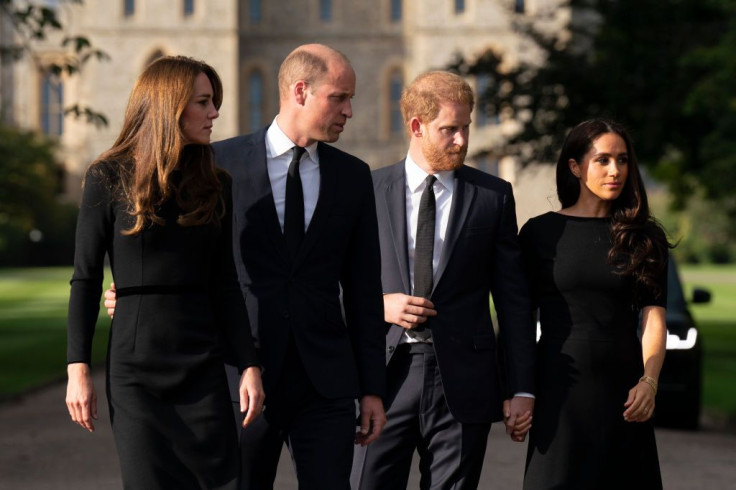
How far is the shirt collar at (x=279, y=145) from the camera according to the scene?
16.0 feet

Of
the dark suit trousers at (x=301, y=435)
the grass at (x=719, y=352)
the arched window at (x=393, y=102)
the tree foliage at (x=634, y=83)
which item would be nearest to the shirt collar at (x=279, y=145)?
the dark suit trousers at (x=301, y=435)

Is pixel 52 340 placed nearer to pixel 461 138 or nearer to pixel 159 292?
pixel 461 138

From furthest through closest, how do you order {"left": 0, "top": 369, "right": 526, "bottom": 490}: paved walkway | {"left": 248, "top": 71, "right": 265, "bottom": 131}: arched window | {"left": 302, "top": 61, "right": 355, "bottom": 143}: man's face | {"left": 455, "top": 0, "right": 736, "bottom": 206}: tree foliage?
{"left": 248, "top": 71, "right": 265, "bottom": 131}: arched window
{"left": 455, "top": 0, "right": 736, "bottom": 206}: tree foliage
{"left": 0, "top": 369, "right": 526, "bottom": 490}: paved walkway
{"left": 302, "top": 61, "right": 355, "bottom": 143}: man's face

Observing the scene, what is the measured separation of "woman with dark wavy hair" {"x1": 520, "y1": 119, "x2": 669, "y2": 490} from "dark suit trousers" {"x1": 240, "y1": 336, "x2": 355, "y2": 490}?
782 millimetres

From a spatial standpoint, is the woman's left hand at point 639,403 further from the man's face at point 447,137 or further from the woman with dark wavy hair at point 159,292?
the woman with dark wavy hair at point 159,292

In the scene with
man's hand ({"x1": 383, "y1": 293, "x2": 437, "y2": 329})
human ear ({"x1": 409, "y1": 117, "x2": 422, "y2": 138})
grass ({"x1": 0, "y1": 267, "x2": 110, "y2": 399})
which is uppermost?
human ear ({"x1": 409, "y1": 117, "x2": 422, "y2": 138})

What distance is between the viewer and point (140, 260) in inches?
167

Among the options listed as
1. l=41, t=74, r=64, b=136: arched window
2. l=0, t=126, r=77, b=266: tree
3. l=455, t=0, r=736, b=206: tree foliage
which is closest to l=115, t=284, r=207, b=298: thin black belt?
l=455, t=0, r=736, b=206: tree foliage

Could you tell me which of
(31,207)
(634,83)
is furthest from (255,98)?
(634,83)

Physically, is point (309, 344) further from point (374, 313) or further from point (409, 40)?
point (409, 40)

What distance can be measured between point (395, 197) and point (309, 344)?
2.92ft

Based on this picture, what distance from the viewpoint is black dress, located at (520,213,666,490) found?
5070 mm

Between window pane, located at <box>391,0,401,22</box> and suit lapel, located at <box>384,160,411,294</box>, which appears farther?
window pane, located at <box>391,0,401,22</box>

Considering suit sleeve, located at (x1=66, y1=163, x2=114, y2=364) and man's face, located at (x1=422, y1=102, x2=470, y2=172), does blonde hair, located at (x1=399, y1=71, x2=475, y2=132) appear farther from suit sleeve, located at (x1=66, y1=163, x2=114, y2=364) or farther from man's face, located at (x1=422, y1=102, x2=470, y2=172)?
suit sleeve, located at (x1=66, y1=163, x2=114, y2=364)
